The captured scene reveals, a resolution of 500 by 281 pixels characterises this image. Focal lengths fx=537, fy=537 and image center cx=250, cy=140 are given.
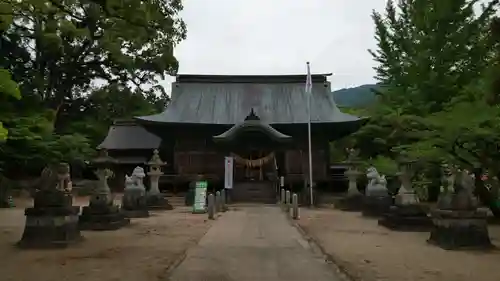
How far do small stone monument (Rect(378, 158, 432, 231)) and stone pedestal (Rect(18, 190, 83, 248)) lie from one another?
30.3 ft

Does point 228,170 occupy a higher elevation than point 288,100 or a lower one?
lower

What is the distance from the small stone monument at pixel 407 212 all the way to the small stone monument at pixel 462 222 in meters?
3.60

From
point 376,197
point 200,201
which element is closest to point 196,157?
point 200,201

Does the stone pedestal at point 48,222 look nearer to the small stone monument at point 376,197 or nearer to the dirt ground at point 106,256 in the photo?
the dirt ground at point 106,256

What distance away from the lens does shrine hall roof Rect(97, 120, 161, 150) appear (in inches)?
1599

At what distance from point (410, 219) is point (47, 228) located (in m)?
9.96

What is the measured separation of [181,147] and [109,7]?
29576mm

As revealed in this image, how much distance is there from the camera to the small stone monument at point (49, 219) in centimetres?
1179

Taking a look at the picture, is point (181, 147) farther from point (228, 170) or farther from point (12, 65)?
point (12, 65)

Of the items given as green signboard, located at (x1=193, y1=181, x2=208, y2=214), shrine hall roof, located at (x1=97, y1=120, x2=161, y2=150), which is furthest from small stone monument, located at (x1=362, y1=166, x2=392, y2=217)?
shrine hall roof, located at (x1=97, y1=120, x2=161, y2=150)

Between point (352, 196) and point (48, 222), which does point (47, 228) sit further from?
point (352, 196)

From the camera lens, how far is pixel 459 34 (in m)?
22.5

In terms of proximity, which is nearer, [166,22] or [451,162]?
[166,22]


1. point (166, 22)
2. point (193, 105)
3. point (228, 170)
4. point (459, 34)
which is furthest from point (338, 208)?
point (166, 22)
